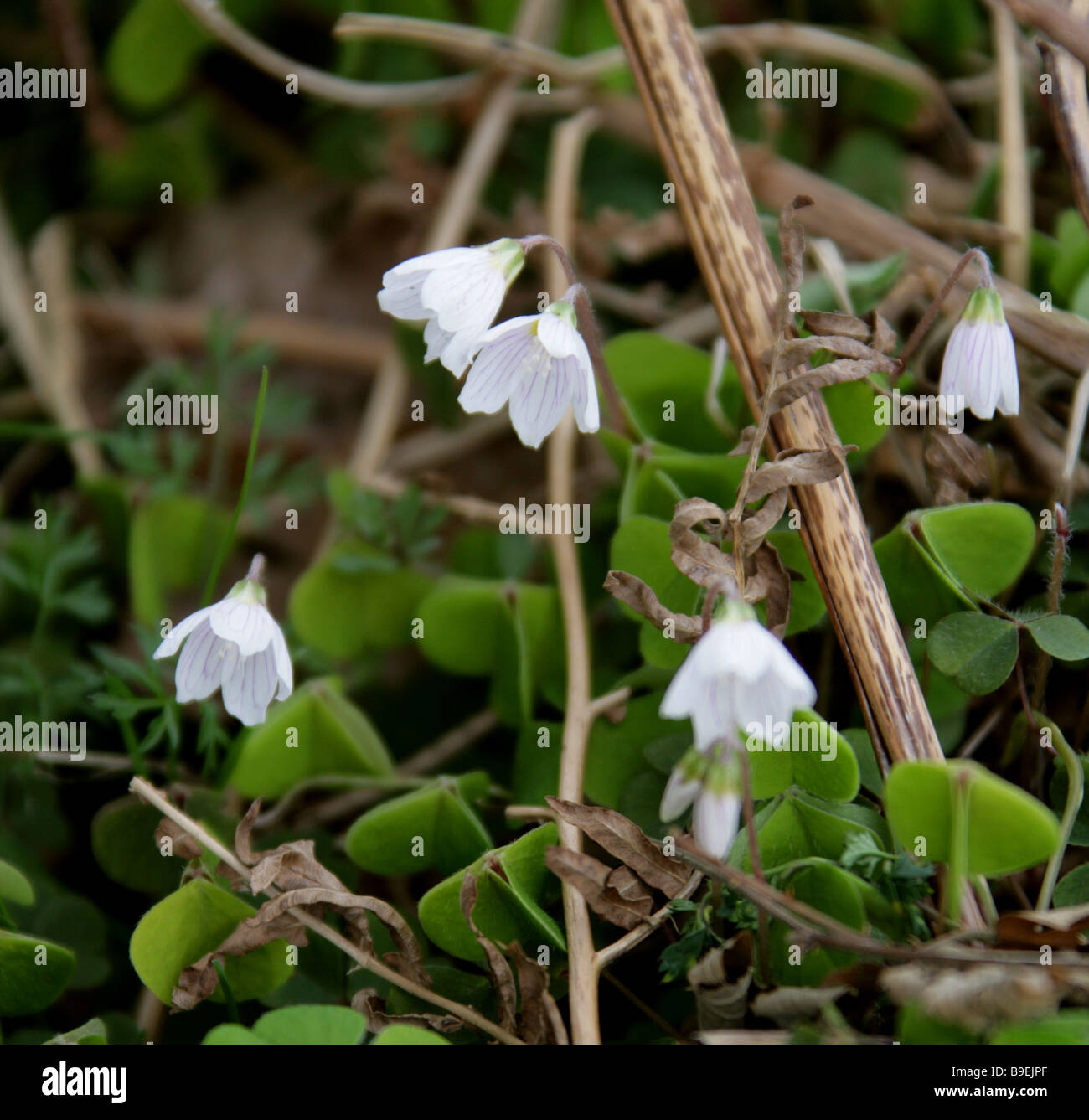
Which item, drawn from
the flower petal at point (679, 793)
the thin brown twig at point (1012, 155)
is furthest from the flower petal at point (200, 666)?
the thin brown twig at point (1012, 155)

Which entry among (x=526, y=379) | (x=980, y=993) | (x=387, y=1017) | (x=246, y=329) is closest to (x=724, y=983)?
(x=980, y=993)

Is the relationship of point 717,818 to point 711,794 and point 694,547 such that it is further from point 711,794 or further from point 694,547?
point 694,547

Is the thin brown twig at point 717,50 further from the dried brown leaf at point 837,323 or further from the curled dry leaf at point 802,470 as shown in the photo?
the curled dry leaf at point 802,470

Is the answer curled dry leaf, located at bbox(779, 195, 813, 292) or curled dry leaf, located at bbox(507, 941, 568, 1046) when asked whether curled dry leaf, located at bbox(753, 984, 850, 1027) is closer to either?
curled dry leaf, located at bbox(507, 941, 568, 1046)

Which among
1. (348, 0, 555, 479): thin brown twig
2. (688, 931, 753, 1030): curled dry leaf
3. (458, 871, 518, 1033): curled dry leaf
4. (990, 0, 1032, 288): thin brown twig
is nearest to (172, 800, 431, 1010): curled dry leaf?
(458, 871, 518, 1033): curled dry leaf

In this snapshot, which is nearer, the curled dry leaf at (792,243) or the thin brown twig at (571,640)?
the thin brown twig at (571,640)
